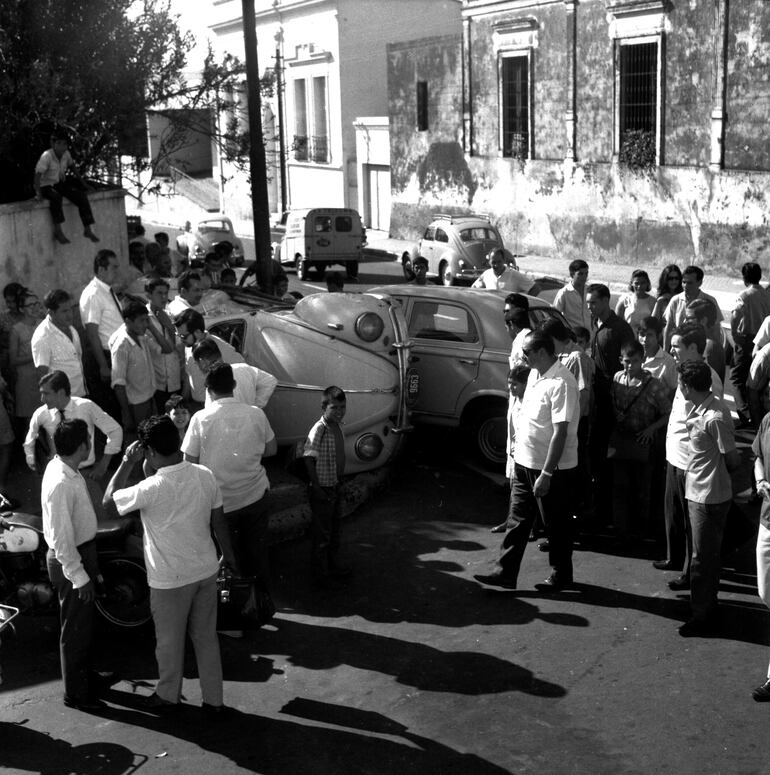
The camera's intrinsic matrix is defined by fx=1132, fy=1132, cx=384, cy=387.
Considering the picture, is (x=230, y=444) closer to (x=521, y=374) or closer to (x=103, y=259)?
(x=521, y=374)

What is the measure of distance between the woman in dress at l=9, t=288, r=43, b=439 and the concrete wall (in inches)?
116

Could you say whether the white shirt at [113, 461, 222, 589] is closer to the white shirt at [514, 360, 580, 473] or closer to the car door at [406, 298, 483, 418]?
the white shirt at [514, 360, 580, 473]

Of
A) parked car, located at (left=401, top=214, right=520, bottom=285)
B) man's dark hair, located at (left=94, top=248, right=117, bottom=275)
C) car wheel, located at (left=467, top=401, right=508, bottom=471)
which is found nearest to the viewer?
man's dark hair, located at (left=94, top=248, right=117, bottom=275)

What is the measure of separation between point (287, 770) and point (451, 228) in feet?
74.5

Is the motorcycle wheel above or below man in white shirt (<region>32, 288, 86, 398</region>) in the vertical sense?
below

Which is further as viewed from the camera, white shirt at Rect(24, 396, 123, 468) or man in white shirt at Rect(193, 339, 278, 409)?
man in white shirt at Rect(193, 339, 278, 409)

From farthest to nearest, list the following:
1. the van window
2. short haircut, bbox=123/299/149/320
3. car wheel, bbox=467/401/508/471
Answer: the van window, car wheel, bbox=467/401/508/471, short haircut, bbox=123/299/149/320

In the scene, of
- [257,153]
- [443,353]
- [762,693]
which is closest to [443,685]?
[762,693]

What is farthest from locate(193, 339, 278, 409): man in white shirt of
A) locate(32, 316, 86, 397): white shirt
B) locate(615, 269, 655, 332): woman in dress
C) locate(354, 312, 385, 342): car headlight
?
locate(615, 269, 655, 332): woman in dress

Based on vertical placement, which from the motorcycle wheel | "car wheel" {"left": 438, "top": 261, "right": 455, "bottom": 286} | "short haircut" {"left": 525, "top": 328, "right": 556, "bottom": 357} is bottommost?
the motorcycle wheel

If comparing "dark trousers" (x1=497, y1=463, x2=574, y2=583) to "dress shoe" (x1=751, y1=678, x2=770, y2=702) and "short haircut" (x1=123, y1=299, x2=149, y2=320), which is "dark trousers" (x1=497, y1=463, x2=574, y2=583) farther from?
"short haircut" (x1=123, y1=299, x2=149, y2=320)

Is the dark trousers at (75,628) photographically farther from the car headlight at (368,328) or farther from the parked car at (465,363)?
the parked car at (465,363)

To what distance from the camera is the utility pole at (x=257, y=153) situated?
17.3 m

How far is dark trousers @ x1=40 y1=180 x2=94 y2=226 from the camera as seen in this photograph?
12.5 m
